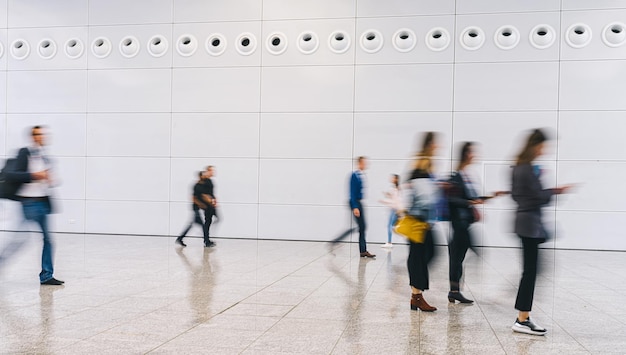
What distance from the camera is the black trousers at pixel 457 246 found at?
6.95 m

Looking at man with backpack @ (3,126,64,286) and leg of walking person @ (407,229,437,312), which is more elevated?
man with backpack @ (3,126,64,286)

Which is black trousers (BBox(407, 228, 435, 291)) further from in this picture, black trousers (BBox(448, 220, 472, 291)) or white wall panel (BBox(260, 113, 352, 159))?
white wall panel (BBox(260, 113, 352, 159))

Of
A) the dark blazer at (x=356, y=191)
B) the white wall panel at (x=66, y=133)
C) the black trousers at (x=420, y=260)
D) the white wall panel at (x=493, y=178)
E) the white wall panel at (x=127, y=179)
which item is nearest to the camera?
the black trousers at (x=420, y=260)

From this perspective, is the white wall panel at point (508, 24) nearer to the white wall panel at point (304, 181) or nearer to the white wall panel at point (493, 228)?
the white wall panel at point (493, 228)

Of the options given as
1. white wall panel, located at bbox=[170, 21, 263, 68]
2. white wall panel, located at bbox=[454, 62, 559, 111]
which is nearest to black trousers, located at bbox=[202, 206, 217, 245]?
white wall panel, located at bbox=[170, 21, 263, 68]

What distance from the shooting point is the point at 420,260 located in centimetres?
630

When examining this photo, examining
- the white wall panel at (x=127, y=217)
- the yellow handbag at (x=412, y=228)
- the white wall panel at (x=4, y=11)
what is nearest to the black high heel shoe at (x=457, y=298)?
the yellow handbag at (x=412, y=228)

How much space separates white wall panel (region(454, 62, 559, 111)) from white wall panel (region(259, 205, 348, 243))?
4.16m

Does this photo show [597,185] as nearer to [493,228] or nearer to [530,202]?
[493,228]

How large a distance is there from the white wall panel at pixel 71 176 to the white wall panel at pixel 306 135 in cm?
536

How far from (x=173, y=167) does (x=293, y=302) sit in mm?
9556

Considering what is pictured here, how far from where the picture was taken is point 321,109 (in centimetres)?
1478

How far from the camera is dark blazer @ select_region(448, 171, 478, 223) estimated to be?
255 inches

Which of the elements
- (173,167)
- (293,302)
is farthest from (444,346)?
(173,167)
